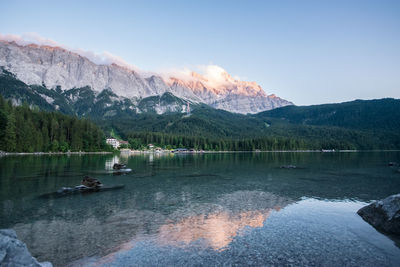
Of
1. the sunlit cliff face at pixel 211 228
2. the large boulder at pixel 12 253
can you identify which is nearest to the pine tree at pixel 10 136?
the sunlit cliff face at pixel 211 228

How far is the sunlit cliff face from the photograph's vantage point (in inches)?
736

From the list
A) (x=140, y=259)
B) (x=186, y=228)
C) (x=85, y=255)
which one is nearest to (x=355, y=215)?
(x=186, y=228)

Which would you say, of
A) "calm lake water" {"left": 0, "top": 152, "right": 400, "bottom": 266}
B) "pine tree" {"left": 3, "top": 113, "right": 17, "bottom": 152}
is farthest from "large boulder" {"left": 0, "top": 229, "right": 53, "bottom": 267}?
"pine tree" {"left": 3, "top": 113, "right": 17, "bottom": 152}

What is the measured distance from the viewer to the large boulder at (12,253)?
34.6 feet

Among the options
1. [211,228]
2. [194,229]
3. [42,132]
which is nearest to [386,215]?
[211,228]

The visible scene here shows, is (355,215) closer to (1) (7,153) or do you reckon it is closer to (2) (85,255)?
(2) (85,255)

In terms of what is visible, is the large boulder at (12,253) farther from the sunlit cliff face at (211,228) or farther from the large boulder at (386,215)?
the large boulder at (386,215)

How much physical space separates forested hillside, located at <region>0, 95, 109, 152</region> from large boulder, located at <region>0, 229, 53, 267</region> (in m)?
140

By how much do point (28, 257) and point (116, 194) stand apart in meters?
25.1

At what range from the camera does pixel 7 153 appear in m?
122

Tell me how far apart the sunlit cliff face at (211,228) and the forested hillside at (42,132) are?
137095 mm

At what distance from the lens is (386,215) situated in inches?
882

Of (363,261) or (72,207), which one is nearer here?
(363,261)


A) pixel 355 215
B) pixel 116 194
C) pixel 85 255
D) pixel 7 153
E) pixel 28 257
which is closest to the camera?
pixel 28 257
